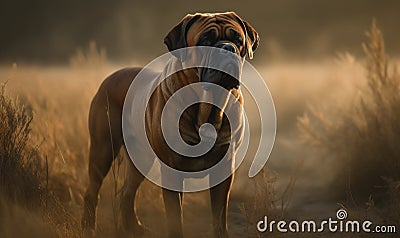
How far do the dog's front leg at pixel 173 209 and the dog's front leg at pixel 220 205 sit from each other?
0.22 m

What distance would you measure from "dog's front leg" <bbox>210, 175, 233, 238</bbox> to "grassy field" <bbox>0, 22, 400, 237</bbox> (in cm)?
19

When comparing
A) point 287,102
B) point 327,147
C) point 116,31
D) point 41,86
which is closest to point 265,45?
point 116,31

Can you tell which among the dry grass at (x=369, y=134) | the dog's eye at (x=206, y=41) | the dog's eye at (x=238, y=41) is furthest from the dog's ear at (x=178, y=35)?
the dry grass at (x=369, y=134)

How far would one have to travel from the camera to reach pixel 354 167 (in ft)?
21.1

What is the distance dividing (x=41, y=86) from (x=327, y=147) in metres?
3.56

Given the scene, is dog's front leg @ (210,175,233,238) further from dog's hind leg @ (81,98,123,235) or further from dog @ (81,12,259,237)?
dog's hind leg @ (81,98,123,235)

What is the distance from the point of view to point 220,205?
4641mm

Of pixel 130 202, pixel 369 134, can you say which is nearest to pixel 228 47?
pixel 130 202

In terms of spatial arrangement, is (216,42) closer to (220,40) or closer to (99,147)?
(220,40)

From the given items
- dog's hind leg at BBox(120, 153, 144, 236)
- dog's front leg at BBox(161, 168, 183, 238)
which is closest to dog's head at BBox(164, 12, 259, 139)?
dog's front leg at BBox(161, 168, 183, 238)

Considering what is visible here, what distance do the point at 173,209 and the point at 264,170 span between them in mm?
613

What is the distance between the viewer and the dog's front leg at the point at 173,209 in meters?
4.55

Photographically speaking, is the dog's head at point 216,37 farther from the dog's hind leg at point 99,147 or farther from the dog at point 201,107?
the dog's hind leg at point 99,147

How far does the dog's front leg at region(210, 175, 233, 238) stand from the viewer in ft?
15.2
